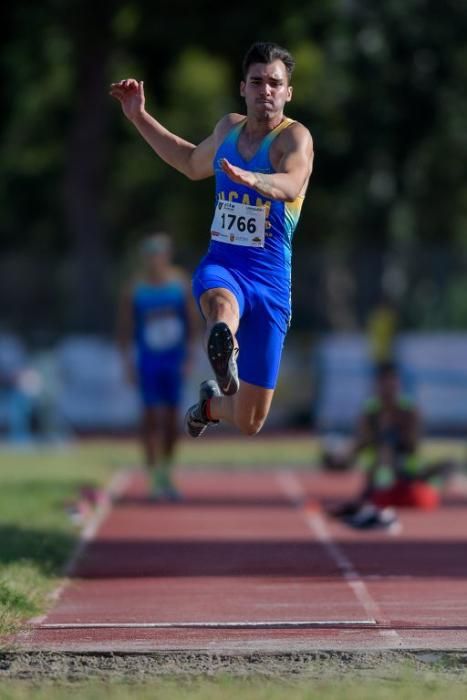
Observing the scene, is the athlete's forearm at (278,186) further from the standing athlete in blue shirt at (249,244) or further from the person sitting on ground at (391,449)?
the person sitting on ground at (391,449)

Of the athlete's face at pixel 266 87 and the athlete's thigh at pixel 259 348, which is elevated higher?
the athlete's face at pixel 266 87

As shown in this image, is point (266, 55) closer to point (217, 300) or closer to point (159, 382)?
point (217, 300)

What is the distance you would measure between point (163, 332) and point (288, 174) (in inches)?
273

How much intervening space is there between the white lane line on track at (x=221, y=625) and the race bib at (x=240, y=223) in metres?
1.85

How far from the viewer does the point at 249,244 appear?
7.79 meters

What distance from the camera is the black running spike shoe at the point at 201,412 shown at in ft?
26.2

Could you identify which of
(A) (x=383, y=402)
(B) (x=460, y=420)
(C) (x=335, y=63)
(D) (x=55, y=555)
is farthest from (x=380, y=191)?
(D) (x=55, y=555)

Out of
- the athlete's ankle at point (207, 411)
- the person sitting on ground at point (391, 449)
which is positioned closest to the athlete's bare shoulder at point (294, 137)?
the athlete's ankle at point (207, 411)

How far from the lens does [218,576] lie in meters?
9.10

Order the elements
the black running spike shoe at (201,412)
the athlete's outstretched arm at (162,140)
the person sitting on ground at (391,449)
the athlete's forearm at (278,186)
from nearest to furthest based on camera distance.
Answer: the athlete's forearm at (278,186), the black running spike shoe at (201,412), the athlete's outstretched arm at (162,140), the person sitting on ground at (391,449)

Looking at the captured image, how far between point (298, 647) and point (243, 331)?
210cm

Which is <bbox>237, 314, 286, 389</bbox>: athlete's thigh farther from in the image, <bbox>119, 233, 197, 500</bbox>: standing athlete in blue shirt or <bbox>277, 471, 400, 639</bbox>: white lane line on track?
<bbox>119, 233, 197, 500</bbox>: standing athlete in blue shirt

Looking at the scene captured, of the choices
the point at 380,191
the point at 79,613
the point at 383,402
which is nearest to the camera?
the point at 79,613

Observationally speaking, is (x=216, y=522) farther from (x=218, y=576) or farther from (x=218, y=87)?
(x=218, y=87)
